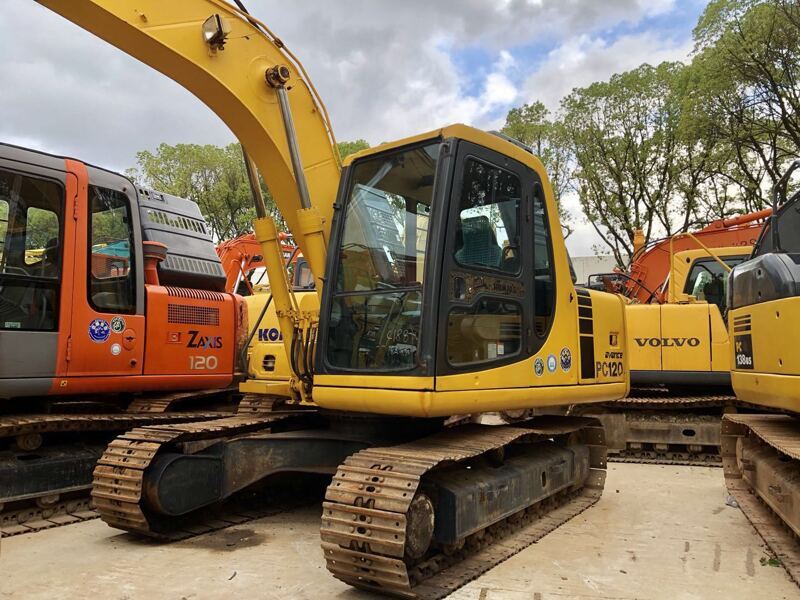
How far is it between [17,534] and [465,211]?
426 centimetres

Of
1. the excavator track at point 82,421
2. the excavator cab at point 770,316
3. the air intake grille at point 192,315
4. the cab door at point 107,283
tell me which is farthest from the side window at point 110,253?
the excavator cab at point 770,316

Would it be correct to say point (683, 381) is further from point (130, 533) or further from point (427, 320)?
point (130, 533)

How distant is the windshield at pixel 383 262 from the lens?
432 centimetres

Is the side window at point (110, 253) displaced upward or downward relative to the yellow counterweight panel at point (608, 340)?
upward

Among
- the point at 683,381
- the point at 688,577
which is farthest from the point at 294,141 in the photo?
the point at 683,381

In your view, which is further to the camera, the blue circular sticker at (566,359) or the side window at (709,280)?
the side window at (709,280)

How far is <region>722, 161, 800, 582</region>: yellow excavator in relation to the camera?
448 cm

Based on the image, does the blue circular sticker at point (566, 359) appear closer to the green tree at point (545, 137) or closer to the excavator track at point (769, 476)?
the excavator track at point (769, 476)

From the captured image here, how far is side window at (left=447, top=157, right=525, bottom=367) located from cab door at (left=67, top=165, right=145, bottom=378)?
3.46m

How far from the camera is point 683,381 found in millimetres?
8719

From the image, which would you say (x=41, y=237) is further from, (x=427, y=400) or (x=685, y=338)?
(x=685, y=338)

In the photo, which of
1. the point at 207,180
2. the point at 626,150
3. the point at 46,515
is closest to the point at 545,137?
the point at 626,150

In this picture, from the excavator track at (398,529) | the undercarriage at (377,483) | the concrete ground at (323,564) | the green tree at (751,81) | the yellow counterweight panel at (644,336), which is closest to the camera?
the excavator track at (398,529)

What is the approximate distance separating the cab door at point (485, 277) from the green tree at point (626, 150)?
70.5ft
